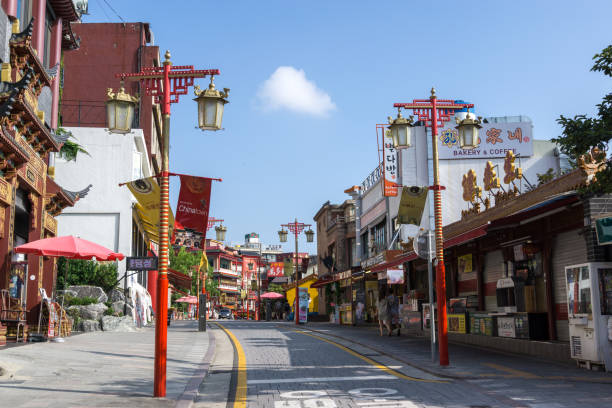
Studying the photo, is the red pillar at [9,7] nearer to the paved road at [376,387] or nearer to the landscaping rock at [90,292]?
the paved road at [376,387]

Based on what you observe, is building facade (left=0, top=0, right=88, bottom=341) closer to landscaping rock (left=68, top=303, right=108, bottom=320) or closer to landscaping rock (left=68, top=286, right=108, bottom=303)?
landscaping rock (left=68, top=303, right=108, bottom=320)

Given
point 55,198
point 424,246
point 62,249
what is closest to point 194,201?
point 424,246

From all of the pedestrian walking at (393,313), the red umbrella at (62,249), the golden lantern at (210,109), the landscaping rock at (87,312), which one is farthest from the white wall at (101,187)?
the golden lantern at (210,109)

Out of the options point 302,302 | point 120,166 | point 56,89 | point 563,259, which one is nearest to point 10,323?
point 56,89

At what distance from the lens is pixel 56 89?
22.9 m

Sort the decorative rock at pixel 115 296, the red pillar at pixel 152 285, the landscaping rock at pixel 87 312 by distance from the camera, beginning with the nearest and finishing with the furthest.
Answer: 1. the landscaping rock at pixel 87 312
2. the decorative rock at pixel 115 296
3. the red pillar at pixel 152 285

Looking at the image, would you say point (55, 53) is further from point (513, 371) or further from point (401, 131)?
point (513, 371)

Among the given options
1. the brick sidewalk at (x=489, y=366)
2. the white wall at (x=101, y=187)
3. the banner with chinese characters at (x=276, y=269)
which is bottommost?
the brick sidewalk at (x=489, y=366)

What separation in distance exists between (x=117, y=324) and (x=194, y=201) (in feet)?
56.1

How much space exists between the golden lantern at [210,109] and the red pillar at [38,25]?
13000 mm

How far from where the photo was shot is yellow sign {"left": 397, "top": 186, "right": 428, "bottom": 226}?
13.9 meters

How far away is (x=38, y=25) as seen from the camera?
20.0m

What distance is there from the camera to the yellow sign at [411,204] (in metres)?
13.9

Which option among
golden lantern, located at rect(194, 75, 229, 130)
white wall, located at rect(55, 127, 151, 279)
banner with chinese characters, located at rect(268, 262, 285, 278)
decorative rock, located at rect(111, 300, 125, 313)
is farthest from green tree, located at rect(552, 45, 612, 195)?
banner with chinese characters, located at rect(268, 262, 285, 278)
